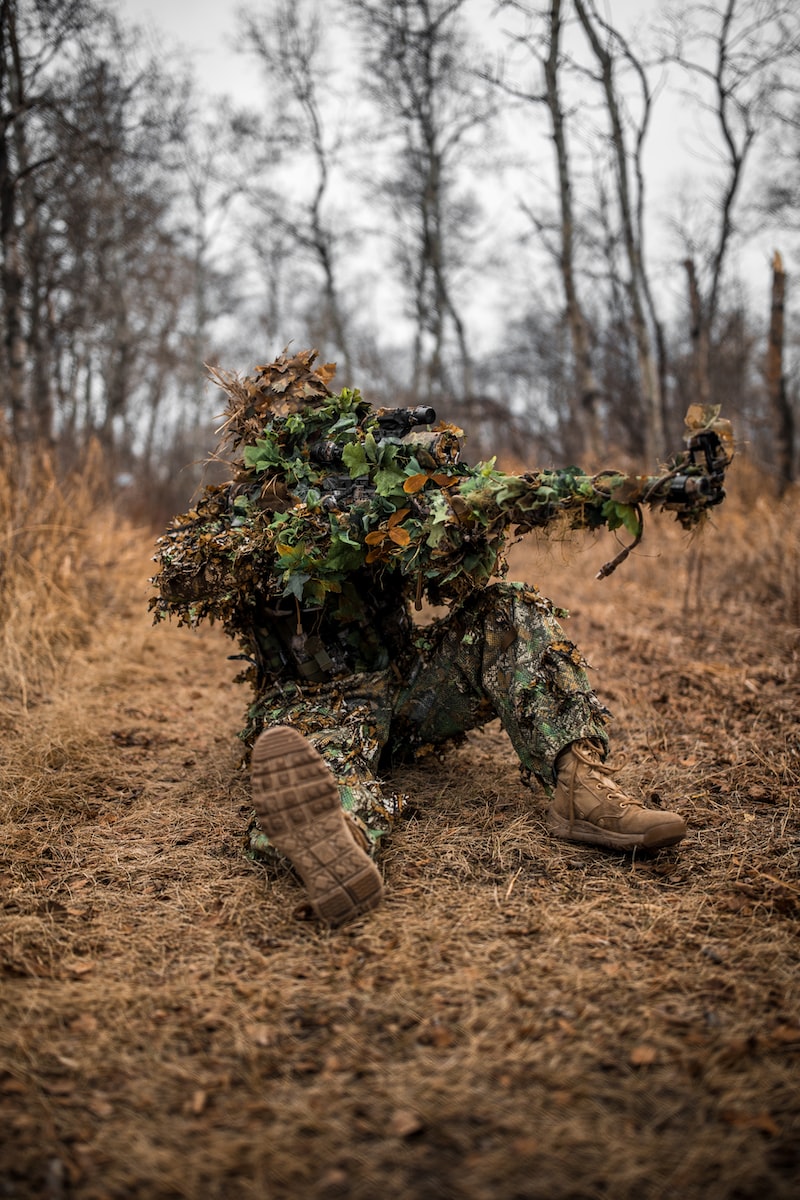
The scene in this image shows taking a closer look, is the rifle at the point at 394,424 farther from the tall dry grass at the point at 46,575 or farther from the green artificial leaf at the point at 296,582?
the tall dry grass at the point at 46,575

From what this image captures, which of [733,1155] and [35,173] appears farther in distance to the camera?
[35,173]

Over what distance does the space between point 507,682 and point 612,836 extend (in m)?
0.54

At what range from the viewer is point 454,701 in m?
2.64

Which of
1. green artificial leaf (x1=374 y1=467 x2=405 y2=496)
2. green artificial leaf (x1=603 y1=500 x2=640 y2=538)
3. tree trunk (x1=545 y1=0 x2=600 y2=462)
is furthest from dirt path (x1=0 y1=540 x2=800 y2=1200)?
tree trunk (x1=545 y1=0 x2=600 y2=462)

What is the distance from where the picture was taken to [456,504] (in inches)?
88.1

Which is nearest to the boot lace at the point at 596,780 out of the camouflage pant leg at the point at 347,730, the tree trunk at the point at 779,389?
the camouflage pant leg at the point at 347,730

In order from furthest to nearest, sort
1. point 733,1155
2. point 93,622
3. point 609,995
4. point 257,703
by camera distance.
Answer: point 93,622, point 257,703, point 609,995, point 733,1155

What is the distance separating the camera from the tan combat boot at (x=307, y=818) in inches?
74.2

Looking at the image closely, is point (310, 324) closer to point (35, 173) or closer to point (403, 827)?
point (35, 173)

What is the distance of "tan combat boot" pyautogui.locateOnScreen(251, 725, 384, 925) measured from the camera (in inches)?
74.2

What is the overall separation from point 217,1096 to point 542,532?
1.60 m

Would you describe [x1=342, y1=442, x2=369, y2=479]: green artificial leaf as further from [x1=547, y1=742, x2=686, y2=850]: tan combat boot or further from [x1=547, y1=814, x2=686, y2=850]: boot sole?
[x1=547, y1=814, x2=686, y2=850]: boot sole

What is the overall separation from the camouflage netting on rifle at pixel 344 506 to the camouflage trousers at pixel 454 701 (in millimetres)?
151

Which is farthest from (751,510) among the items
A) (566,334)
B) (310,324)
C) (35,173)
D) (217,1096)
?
(310,324)
